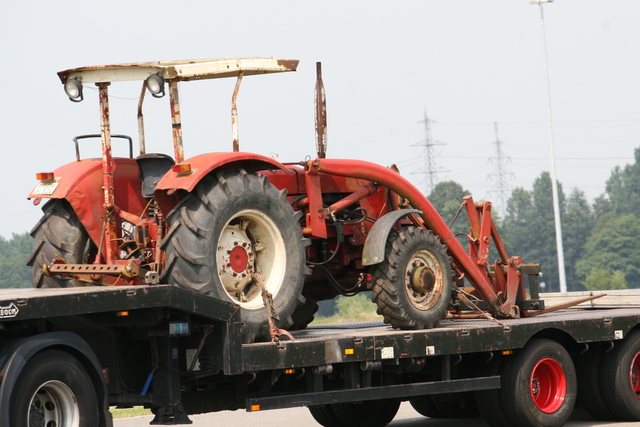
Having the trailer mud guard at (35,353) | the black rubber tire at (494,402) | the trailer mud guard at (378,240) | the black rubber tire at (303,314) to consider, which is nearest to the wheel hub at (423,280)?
the trailer mud guard at (378,240)

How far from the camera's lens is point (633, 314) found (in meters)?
11.7

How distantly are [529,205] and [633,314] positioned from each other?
11663 centimetres

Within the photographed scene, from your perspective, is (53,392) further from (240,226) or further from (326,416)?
(326,416)

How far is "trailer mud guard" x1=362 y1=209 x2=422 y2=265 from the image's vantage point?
32.4 feet

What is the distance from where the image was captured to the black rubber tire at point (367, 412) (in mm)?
11719

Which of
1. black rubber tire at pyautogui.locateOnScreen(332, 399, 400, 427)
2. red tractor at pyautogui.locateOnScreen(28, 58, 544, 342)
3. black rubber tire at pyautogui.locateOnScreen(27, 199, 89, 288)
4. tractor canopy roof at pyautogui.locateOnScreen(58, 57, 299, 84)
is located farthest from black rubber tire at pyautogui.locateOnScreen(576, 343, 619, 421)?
black rubber tire at pyautogui.locateOnScreen(27, 199, 89, 288)

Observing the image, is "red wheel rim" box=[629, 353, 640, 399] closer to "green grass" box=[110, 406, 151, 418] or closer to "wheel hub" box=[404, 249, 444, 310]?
"wheel hub" box=[404, 249, 444, 310]

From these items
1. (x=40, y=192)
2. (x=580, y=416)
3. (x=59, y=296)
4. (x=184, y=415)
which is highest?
(x=40, y=192)

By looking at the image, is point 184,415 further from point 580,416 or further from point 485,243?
point 580,416

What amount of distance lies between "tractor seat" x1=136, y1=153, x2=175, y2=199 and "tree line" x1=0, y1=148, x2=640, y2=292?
83191mm

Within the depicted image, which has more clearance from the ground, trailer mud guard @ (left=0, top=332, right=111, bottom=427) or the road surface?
trailer mud guard @ (left=0, top=332, right=111, bottom=427)

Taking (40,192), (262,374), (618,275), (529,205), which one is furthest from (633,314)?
(529,205)

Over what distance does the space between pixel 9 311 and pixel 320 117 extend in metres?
4.79

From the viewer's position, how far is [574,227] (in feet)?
393
